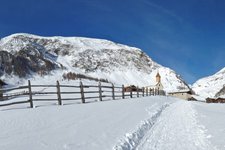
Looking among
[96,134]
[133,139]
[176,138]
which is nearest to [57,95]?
[96,134]

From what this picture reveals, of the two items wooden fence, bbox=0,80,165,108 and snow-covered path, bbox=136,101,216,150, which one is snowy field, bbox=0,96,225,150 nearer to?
snow-covered path, bbox=136,101,216,150

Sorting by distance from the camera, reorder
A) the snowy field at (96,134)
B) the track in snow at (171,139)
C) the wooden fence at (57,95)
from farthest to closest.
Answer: the wooden fence at (57,95)
the track in snow at (171,139)
the snowy field at (96,134)

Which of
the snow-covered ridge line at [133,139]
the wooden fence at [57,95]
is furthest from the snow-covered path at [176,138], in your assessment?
the wooden fence at [57,95]

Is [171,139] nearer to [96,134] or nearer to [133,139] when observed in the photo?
[133,139]

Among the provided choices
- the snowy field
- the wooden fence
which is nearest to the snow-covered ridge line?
the snowy field

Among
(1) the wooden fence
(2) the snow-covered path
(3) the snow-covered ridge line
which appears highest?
(1) the wooden fence

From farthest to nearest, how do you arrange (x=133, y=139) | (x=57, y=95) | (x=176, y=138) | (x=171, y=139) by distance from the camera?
(x=57, y=95) → (x=176, y=138) → (x=171, y=139) → (x=133, y=139)

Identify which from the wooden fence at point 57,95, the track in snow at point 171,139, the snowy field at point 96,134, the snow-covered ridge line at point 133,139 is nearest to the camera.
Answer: the snowy field at point 96,134

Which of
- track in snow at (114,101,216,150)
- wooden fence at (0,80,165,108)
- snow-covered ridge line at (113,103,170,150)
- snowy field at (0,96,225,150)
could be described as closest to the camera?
snowy field at (0,96,225,150)

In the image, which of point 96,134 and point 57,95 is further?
point 57,95

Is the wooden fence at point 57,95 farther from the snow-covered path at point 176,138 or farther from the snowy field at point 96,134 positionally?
the snow-covered path at point 176,138

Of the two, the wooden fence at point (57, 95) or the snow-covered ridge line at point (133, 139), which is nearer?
the snow-covered ridge line at point (133, 139)

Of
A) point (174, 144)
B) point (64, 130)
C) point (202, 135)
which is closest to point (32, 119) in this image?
point (64, 130)

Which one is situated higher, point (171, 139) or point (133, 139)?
point (133, 139)
